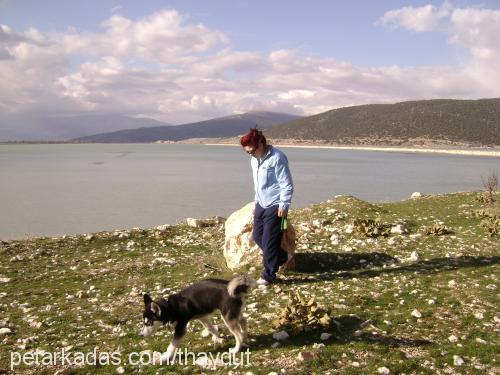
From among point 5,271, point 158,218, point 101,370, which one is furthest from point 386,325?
point 158,218

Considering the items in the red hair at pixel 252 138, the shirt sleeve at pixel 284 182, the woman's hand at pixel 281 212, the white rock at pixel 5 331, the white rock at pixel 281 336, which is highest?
the red hair at pixel 252 138

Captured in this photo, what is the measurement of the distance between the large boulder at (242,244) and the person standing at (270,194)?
56.1 inches

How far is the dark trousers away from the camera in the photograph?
917 cm

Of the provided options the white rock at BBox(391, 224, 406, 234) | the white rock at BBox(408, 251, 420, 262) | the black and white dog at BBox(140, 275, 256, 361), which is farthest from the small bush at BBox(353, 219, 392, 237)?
the black and white dog at BBox(140, 275, 256, 361)

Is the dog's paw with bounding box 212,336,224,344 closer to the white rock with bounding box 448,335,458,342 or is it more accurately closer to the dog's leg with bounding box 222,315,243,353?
the dog's leg with bounding box 222,315,243,353

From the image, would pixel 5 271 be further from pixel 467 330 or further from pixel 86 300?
pixel 467 330

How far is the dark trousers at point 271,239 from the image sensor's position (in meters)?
9.17

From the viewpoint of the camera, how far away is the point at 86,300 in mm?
9359

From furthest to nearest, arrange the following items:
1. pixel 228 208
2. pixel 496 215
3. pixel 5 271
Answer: pixel 228 208
pixel 496 215
pixel 5 271

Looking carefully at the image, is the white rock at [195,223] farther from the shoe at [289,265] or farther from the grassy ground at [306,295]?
the shoe at [289,265]

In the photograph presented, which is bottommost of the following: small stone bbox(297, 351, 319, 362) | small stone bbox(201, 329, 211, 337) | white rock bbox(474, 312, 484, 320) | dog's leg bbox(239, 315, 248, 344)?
white rock bbox(474, 312, 484, 320)

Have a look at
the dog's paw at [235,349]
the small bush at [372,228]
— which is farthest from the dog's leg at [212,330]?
the small bush at [372,228]

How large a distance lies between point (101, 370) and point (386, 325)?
453 cm

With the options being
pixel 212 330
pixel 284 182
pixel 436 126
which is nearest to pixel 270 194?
pixel 284 182
